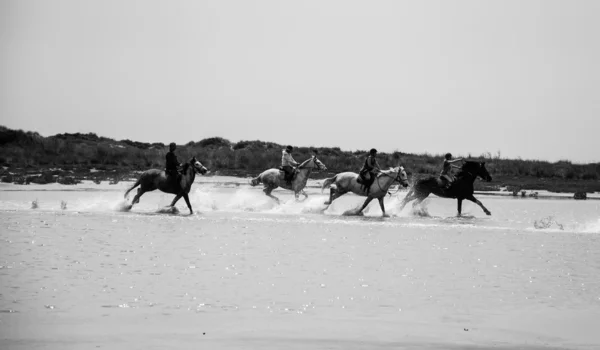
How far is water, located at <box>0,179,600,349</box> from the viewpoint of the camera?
1063 cm

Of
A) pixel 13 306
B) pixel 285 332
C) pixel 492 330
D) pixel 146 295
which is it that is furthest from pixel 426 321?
pixel 13 306

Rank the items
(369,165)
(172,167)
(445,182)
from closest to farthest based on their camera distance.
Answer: (172,167) → (369,165) → (445,182)

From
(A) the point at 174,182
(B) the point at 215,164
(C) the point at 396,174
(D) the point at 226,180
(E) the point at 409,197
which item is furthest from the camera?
(B) the point at 215,164

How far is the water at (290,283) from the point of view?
10633mm

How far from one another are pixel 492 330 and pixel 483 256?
23.4 feet

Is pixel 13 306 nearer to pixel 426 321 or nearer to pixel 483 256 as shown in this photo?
pixel 426 321

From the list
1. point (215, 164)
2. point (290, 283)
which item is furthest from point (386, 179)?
point (215, 164)

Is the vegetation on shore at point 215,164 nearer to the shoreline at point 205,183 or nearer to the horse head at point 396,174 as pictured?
the shoreline at point 205,183

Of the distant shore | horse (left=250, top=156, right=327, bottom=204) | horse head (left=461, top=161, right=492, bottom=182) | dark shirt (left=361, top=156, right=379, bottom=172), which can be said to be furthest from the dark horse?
the distant shore

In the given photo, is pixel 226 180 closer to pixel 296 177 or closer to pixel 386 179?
pixel 296 177

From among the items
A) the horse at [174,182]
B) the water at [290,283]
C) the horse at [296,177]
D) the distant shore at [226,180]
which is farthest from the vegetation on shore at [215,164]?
the water at [290,283]

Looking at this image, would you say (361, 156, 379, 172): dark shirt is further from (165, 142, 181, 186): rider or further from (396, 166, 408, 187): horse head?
(165, 142, 181, 186): rider

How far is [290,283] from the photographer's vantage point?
14078 millimetres

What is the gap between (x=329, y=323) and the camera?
11.3 m
